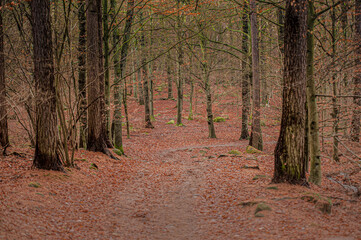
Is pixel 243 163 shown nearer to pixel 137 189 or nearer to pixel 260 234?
pixel 137 189

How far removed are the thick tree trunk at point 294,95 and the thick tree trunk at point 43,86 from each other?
6.37m

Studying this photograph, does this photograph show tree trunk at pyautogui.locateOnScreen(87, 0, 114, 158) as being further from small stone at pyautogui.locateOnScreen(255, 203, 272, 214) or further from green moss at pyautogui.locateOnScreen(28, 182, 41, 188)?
small stone at pyautogui.locateOnScreen(255, 203, 272, 214)

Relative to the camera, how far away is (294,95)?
273 inches

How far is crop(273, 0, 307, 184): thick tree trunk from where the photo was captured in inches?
272

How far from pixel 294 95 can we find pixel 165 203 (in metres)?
4.35

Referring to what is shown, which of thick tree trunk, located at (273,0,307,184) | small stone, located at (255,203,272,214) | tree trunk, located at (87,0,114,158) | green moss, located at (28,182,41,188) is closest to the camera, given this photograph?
small stone, located at (255,203,272,214)

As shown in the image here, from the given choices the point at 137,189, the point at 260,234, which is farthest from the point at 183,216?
the point at 137,189

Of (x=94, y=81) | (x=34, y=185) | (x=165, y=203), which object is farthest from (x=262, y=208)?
(x=94, y=81)

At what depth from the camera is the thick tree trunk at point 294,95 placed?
6.91 metres

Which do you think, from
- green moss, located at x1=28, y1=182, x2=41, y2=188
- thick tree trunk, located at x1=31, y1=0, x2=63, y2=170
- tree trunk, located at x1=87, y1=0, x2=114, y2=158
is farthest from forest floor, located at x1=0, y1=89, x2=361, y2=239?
tree trunk, located at x1=87, y1=0, x2=114, y2=158

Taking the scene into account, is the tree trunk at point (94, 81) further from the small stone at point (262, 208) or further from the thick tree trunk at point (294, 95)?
the small stone at point (262, 208)

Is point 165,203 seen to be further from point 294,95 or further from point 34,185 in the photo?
point 294,95

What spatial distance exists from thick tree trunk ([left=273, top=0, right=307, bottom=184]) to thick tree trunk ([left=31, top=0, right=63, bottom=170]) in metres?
6.37

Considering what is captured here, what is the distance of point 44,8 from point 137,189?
590 cm
